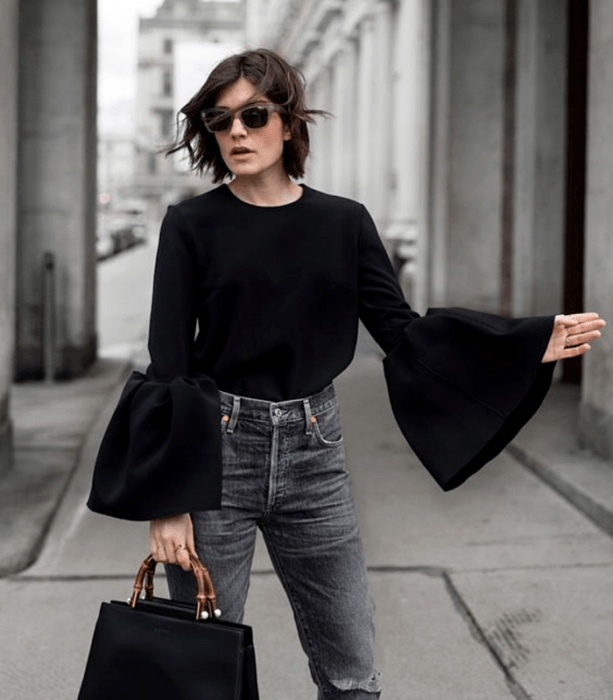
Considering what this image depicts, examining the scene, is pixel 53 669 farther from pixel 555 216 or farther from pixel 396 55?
pixel 396 55

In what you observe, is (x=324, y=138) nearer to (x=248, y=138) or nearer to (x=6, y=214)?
(x=6, y=214)

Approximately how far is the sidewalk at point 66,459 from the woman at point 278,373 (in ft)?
9.84

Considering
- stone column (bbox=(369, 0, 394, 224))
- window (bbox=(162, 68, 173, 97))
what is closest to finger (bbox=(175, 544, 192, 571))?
stone column (bbox=(369, 0, 394, 224))

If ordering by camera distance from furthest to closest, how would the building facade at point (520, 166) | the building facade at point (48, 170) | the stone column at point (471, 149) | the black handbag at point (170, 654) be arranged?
the stone column at point (471, 149), the building facade at point (48, 170), the building facade at point (520, 166), the black handbag at point (170, 654)

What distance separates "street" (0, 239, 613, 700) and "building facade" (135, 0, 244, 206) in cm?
12257

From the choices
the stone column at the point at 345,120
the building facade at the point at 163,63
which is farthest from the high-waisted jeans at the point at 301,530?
the building facade at the point at 163,63

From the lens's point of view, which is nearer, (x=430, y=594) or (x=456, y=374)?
(x=456, y=374)

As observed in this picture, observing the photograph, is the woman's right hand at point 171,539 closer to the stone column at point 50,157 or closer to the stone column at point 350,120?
the stone column at point 50,157

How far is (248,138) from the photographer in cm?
268

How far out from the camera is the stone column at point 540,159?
1075 centimetres

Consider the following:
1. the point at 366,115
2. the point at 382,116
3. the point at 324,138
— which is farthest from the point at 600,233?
the point at 324,138

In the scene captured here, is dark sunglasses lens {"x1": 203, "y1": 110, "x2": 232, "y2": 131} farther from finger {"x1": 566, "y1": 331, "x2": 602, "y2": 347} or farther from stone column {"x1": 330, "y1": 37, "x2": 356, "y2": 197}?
stone column {"x1": 330, "y1": 37, "x2": 356, "y2": 197}

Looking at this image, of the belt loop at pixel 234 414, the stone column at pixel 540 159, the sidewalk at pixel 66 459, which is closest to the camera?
the belt loop at pixel 234 414

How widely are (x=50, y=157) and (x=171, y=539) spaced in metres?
9.59
